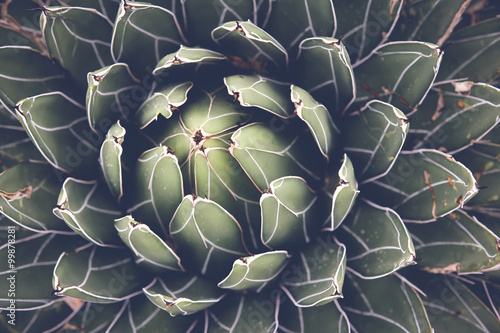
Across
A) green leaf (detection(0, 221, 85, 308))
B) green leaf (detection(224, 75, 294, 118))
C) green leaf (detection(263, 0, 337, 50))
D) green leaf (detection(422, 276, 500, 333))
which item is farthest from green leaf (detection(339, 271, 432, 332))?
green leaf (detection(0, 221, 85, 308))

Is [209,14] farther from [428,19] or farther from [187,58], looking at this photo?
[428,19]

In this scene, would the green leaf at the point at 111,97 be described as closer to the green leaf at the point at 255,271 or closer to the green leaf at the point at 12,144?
the green leaf at the point at 12,144

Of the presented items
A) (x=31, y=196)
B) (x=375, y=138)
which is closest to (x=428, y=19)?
(x=375, y=138)

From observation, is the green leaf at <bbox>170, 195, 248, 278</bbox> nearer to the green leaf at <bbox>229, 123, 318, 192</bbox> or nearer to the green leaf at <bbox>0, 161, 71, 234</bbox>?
the green leaf at <bbox>229, 123, 318, 192</bbox>

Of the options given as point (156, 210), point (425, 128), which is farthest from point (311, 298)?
point (425, 128)

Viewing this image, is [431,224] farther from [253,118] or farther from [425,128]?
[253,118]

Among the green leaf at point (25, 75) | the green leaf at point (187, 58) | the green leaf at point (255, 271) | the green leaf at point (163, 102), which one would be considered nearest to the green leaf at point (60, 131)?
the green leaf at point (25, 75)
